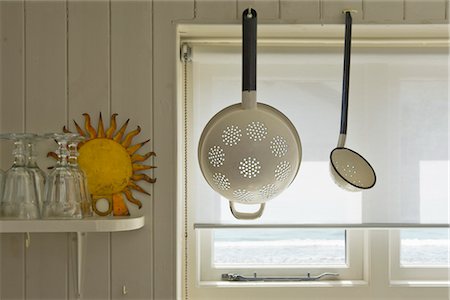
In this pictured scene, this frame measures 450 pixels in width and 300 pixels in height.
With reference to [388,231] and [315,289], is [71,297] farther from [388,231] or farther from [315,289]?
[388,231]

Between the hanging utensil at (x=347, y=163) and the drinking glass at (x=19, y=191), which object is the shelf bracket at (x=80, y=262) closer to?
the drinking glass at (x=19, y=191)

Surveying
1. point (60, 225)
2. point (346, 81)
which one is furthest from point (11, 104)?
point (346, 81)

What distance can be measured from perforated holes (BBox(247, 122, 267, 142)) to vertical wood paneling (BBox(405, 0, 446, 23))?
0.56 metres

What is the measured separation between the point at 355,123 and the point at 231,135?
0.69 meters

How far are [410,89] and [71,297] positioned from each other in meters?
1.13

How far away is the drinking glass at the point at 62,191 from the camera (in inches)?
61.3

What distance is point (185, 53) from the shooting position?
190cm

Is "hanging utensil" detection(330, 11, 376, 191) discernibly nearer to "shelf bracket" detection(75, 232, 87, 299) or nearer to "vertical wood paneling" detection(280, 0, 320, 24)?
"vertical wood paneling" detection(280, 0, 320, 24)

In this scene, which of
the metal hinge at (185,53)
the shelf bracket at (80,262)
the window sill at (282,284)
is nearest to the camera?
the shelf bracket at (80,262)

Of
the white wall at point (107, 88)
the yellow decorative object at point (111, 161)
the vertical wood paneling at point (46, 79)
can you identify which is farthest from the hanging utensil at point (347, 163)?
the vertical wood paneling at point (46, 79)

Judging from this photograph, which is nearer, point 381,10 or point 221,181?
point 221,181

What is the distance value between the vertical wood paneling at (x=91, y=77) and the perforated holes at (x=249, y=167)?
0.45 meters

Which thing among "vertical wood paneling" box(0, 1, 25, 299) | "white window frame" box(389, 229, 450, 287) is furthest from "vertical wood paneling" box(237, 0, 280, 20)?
"white window frame" box(389, 229, 450, 287)

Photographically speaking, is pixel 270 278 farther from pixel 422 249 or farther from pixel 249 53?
pixel 249 53
